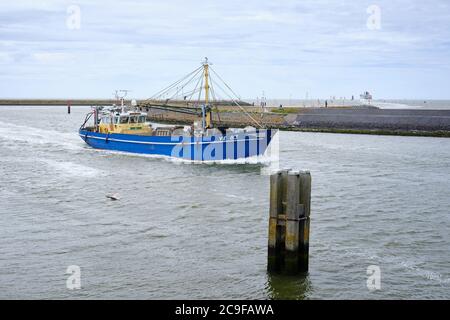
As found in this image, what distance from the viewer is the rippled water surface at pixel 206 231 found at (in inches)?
634

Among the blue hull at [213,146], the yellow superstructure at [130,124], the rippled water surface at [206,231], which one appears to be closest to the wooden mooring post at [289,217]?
the rippled water surface at [206,231]

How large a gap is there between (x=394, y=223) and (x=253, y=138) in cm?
2163

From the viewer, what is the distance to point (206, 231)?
71.1 ft

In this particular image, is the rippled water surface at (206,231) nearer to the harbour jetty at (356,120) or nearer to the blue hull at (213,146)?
the blue hull at (213,146)

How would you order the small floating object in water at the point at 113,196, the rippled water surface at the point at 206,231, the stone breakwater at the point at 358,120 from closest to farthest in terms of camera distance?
the rippled water surface at the point at 206,231, the small floating object in water at the point at 113,196, the stone breakwater at the point at 358,120

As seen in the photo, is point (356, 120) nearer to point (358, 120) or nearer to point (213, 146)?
point (358, 120)

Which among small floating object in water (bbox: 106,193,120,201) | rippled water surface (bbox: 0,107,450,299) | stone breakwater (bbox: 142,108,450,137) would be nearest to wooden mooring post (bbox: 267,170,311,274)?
rippled water surface (bbox: 0,107,450,299)

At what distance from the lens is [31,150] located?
51.5 meters

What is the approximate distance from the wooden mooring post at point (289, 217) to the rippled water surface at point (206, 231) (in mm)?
698

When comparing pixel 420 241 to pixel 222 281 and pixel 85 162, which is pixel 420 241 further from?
pixel 85 162

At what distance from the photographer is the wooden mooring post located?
49.4 ft
